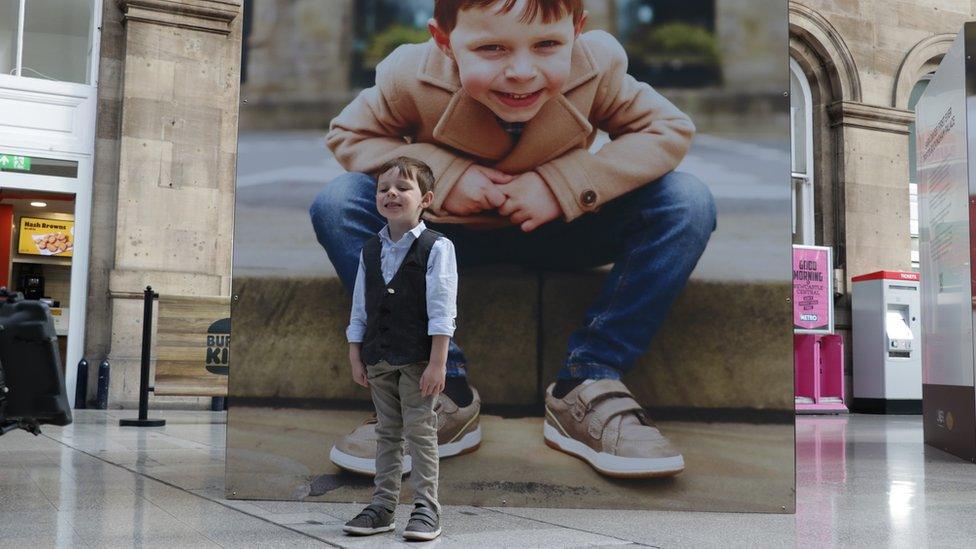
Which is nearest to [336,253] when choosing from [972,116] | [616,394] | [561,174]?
[561,174]

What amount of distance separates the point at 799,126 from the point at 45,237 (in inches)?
510

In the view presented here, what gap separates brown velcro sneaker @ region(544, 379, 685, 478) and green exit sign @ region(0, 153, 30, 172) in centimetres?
1058

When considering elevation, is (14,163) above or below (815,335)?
above

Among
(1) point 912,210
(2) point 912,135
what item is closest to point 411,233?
(1) point 912,210

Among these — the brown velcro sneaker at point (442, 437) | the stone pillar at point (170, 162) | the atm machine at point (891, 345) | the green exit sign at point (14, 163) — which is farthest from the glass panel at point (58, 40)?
the atm machine at point (891, 345)

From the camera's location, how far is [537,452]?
4.34 meters

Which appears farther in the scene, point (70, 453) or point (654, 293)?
point (70, 453)

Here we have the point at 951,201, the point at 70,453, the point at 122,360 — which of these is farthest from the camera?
the point at 122,360

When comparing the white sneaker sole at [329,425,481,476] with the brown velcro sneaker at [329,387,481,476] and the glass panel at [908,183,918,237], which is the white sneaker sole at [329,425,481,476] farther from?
the glass panel at [908,183,918,237]

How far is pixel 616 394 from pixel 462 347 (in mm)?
728

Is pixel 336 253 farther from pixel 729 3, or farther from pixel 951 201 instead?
pixel 951 201

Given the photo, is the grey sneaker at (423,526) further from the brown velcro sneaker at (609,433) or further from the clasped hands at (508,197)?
the clasped hands at (508,197)

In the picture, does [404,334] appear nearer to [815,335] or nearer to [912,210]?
[815,335]

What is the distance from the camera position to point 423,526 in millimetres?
3561
